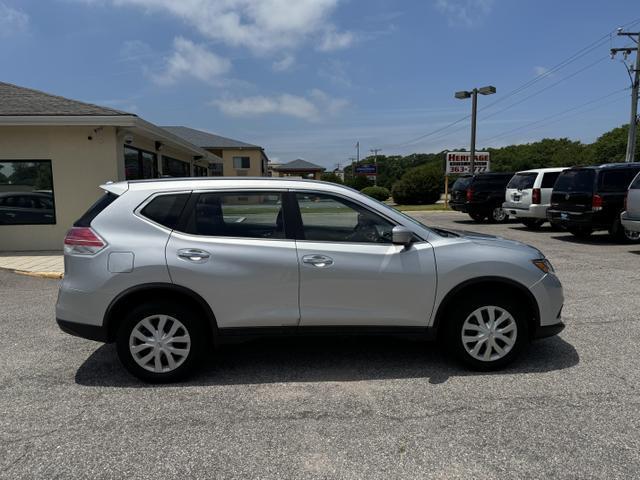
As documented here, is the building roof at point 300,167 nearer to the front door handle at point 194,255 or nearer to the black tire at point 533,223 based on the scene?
the black tire at point 533,223

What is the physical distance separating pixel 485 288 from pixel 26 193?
37.0 ft

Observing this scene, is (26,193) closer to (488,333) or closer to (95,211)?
(95,211)

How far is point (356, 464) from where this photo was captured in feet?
9.65

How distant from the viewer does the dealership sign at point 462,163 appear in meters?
29.2

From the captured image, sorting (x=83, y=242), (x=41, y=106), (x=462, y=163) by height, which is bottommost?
(x=83, y=242)

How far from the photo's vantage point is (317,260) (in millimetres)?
4047

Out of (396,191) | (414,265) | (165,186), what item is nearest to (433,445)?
(414,265)

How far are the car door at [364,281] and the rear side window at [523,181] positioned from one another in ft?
43.5

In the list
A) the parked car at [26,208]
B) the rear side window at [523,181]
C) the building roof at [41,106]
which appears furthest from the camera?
Result: the rear side window at [523,181]

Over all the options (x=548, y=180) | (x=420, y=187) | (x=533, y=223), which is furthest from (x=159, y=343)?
(x=420, y=187)

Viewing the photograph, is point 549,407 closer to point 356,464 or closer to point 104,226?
point 356,464

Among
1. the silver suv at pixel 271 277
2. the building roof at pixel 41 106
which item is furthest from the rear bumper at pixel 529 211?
the silver suv at pixel 271 277

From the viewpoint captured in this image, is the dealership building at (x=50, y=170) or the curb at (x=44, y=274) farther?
the dealership building at (x=50, y=170)

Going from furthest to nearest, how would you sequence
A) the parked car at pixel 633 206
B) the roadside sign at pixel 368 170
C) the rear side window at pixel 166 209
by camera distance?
the roadside sign at pixel 368 170 → the parked car at pixel 633 206 → the rear side window at pixel 166 209
